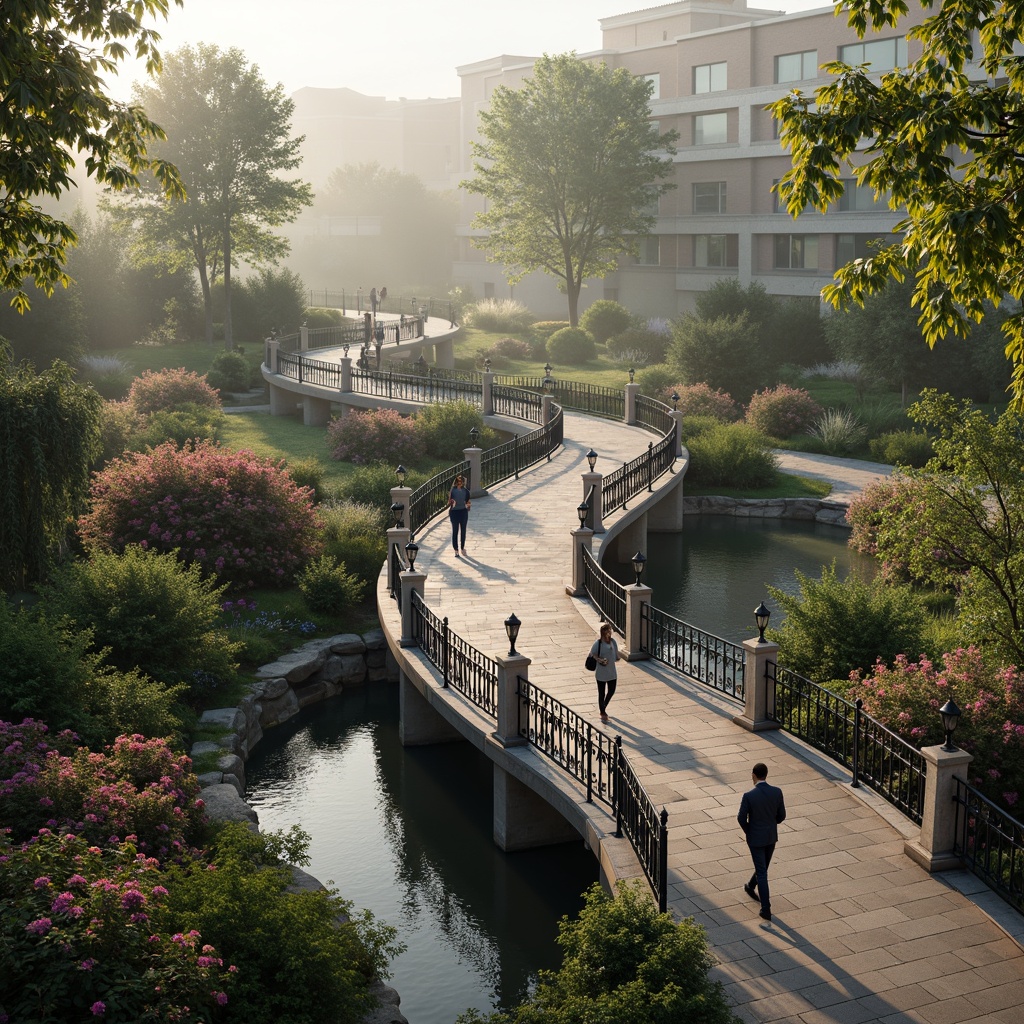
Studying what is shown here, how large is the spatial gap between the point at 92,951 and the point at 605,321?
179ft

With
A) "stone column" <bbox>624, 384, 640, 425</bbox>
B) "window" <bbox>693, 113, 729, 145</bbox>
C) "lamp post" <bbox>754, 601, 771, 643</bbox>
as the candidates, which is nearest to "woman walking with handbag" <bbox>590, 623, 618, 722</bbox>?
"lamp post" <bbox>754, 601, 771, 643</bbox>

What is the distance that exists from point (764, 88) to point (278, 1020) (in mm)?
55184

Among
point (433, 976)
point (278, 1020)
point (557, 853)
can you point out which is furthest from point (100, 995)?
point (557, 853)

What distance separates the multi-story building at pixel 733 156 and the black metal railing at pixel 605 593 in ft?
118

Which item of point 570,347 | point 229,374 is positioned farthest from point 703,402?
point 229,374

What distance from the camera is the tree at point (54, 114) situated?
10.4 metres

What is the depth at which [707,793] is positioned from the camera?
42.7 feet

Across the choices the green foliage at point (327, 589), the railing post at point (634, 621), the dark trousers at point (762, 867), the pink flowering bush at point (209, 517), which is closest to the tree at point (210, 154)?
the pink flowering bush at point (209, 517)

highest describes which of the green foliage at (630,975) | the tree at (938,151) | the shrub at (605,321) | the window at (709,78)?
the window at (709,78)

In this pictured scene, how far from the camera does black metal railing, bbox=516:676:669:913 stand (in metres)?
10.9

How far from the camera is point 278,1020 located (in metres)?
9.10

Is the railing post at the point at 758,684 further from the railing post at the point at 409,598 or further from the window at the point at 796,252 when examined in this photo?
the window at the point at 796,252

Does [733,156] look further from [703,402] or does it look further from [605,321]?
[703,402]

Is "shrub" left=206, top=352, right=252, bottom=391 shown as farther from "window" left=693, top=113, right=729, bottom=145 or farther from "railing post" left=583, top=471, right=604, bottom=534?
"window" left=693, top=113, right=729, bottom=145
